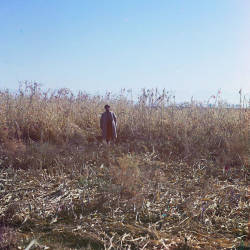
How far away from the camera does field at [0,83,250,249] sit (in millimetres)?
2363

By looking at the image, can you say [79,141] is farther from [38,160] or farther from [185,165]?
[185,165]

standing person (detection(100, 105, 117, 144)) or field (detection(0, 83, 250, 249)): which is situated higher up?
standing person (detection(100, 105, 117, 144))

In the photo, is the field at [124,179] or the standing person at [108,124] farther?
the standing person at [108,124]

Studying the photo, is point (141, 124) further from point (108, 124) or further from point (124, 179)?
point (124, 179)

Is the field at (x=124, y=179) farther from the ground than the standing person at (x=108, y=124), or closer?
closer

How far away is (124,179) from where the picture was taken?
314 cm

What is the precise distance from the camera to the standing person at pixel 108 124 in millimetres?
4965

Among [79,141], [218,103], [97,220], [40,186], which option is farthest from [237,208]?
[218,103]

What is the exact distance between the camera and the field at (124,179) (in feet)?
7.75

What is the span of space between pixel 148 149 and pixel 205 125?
1.71 meters

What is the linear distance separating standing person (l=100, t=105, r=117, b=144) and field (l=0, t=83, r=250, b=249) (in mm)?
219

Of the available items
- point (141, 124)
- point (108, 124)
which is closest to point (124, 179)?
point (108, 124)

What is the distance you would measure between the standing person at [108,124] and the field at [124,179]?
219mm

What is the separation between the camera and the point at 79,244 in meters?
2.20
